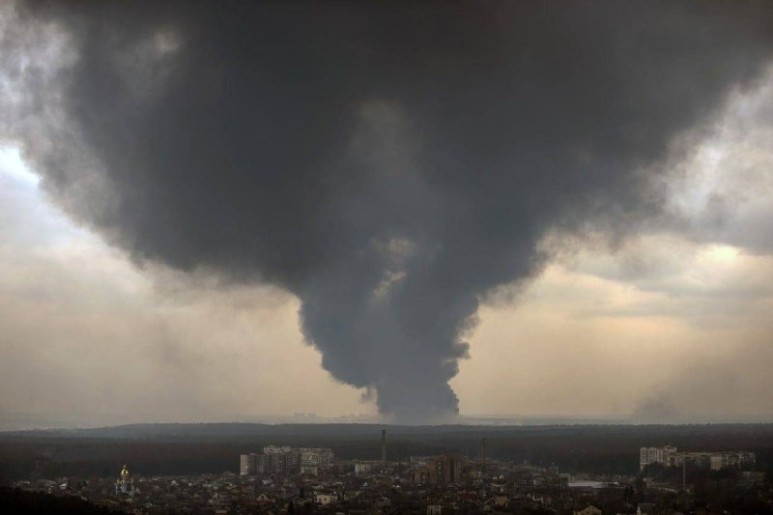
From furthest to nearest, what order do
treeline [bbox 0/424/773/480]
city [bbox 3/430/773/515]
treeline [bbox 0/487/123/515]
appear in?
treeline [bbox 0/424/773/480], city [bbox 3/430/773/515], treeline [bbox 0/487/123/515]

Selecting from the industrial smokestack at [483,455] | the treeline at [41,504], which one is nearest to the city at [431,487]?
the industrial smokestack at [483,455]

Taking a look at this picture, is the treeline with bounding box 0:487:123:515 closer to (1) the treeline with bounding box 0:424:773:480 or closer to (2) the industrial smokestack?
(1) the treeline with bounding box 0:424:773:480

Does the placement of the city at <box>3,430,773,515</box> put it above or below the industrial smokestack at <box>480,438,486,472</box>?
below

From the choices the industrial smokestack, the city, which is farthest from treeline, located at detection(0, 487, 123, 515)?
the industrial smokestack

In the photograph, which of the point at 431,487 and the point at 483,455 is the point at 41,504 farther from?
the point at 483,455

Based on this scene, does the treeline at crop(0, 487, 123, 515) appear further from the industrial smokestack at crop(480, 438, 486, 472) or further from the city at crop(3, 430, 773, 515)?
the industrial smokestack at crop(480, 438, 486, 472)

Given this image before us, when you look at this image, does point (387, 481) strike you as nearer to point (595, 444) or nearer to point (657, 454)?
point (657, 454)

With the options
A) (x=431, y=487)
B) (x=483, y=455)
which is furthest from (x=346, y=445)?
(x=431, y=487)

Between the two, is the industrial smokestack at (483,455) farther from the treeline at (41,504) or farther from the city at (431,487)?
the treeline at (41,504)

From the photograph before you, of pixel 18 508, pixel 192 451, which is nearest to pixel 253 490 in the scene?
pixel 18 508

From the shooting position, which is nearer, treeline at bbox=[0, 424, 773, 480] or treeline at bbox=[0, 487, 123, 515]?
treeline at bbox=[0, 487, 123, 515]

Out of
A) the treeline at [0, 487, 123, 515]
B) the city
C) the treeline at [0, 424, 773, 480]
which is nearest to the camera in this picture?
the treeline at [0, 487, 123, 515]
